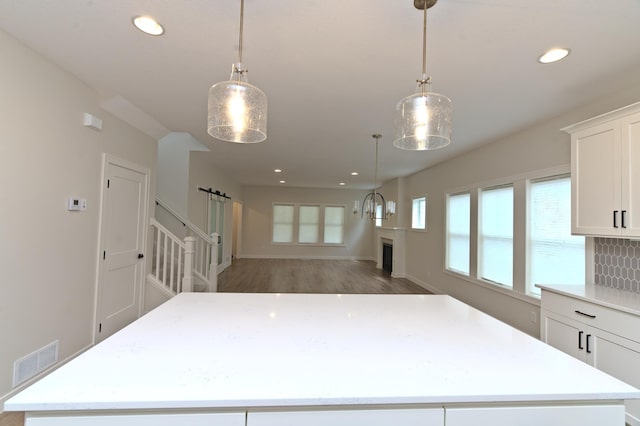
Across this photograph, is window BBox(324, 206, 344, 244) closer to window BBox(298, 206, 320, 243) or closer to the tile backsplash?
window BBox(298, 206, 320, 243)

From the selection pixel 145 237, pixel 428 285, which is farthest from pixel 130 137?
pixel 428 285

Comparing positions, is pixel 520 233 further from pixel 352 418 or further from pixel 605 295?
pixel 352 418

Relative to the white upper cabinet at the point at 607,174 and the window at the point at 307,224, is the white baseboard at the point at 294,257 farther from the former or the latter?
the white upper cabinet at the point at 607,174

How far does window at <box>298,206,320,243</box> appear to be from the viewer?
35.1 feet

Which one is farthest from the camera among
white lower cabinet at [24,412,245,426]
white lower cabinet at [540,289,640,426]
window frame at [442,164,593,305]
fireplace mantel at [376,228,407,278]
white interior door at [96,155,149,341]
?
fireplace mantel at [376,228,407,278]

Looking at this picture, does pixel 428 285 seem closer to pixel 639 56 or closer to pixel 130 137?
pixel 639 56

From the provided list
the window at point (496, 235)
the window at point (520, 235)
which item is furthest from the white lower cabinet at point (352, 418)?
the window at point (496, 235)

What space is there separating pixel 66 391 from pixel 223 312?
2.46 feet

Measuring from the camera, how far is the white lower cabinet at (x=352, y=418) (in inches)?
33.2

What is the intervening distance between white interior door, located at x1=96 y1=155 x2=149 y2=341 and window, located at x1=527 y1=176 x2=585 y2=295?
474cm

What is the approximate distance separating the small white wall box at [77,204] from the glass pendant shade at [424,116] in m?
2.83

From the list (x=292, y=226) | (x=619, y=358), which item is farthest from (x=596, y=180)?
(x=292, y=226)

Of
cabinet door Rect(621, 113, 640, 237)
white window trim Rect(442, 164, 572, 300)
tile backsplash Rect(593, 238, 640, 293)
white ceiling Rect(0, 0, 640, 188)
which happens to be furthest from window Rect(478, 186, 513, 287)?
Result: cabinet door Rect(621, 113, 640, 237)

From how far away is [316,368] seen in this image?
3.24 feet
